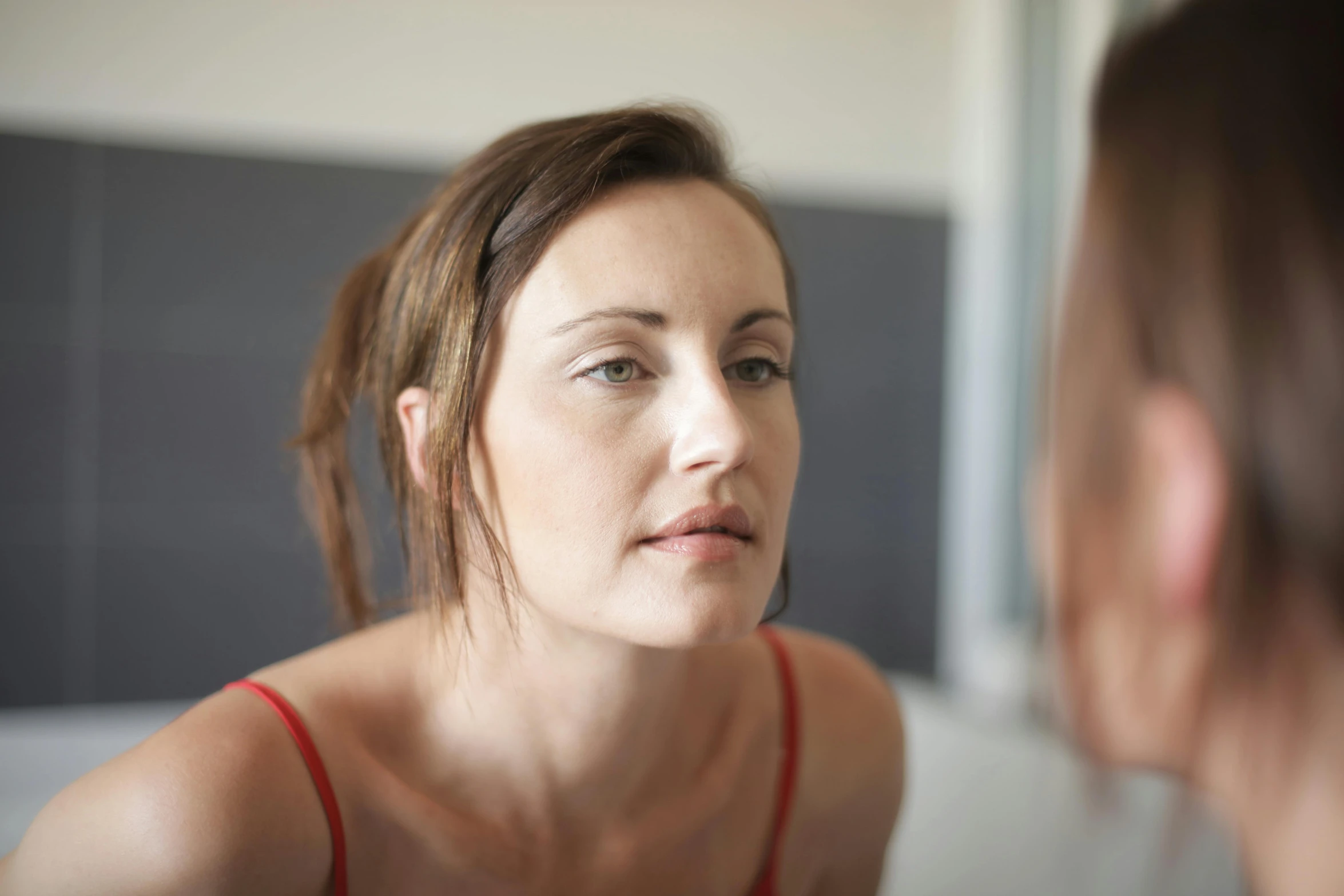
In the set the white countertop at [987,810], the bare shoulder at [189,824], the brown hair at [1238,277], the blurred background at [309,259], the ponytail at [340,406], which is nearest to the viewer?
the brown hair at [1238,277]

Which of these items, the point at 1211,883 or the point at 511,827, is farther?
the point at 1211,883

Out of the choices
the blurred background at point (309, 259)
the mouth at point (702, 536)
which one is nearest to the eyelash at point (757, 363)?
the mouth at point (702, 536)

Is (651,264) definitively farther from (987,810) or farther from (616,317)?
(987,810)

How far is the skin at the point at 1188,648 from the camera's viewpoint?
486 millimetres

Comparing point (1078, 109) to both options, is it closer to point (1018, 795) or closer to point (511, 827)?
point (1018, 795)

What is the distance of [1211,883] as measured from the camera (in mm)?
1260

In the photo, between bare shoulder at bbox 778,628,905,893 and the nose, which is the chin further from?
bare shoulder at bbox 778,628,905,893

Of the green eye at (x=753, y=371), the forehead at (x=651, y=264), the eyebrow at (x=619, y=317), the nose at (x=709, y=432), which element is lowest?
the nose at (x=709, y=432)

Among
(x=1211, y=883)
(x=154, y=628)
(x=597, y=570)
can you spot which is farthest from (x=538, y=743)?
(x=154, y=628)

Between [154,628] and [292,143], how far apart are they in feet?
3.40

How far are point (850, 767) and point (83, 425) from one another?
163 centimetres

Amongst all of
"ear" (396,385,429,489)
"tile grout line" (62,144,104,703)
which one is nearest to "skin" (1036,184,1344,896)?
"ear" (396,385,429,489)

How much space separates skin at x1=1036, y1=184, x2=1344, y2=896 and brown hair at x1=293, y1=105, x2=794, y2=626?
40 cm

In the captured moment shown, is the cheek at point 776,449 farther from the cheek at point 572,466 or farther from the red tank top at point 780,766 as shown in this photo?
the red tank top at point 780,766
